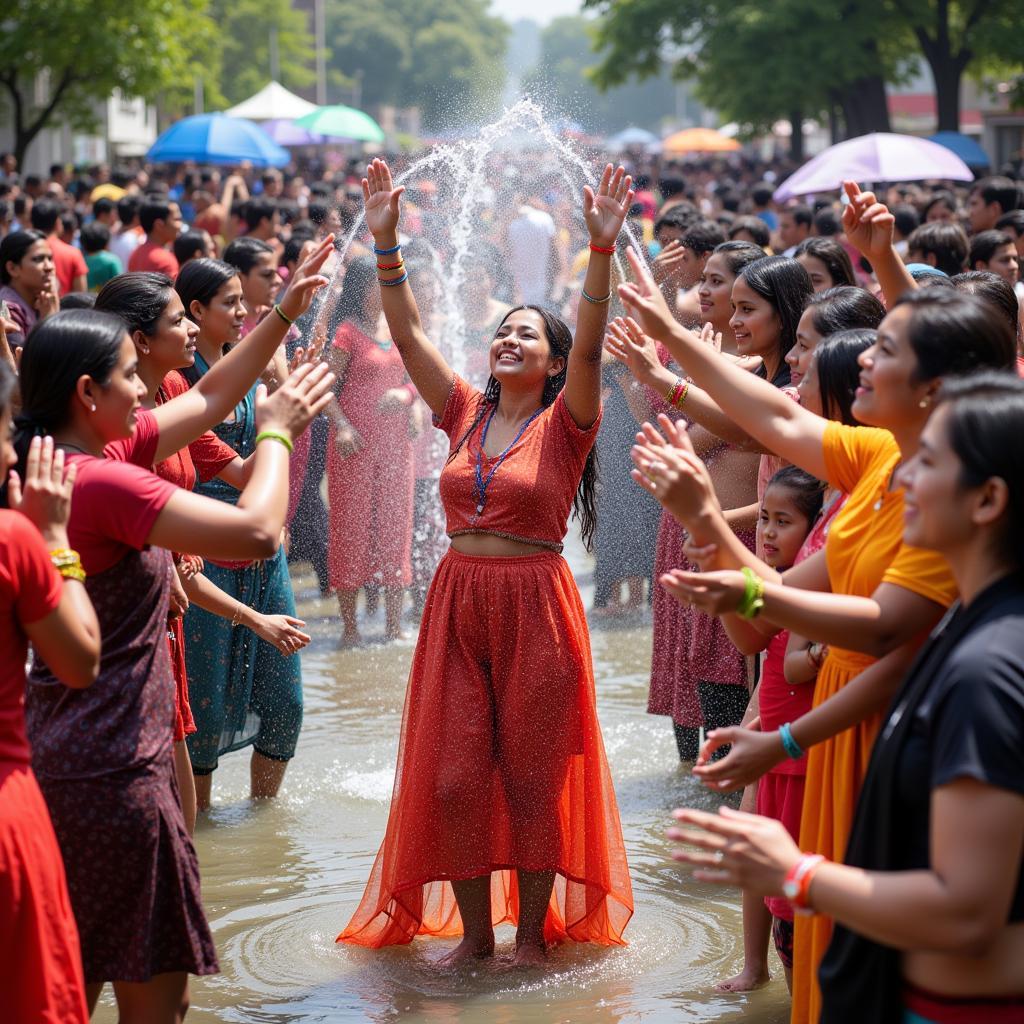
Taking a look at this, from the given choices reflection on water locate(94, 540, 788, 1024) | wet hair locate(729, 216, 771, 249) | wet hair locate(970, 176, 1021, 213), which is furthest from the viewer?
wet hair locate(970, 176, 1021, 213)

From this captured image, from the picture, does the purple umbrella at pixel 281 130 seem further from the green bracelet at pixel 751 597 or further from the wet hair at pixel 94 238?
the green bracelet at pixel 751 597

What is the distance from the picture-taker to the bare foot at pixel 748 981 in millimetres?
4590

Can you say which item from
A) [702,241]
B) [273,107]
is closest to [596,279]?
[702,241]

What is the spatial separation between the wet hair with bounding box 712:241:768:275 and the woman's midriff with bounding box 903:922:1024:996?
4038mm

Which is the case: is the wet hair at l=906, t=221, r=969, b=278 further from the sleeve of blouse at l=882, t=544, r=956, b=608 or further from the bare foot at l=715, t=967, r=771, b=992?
the sleeve of blouse at l=882, t=544, r=956, b=608

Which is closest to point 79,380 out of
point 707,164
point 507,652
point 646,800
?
point 507,652

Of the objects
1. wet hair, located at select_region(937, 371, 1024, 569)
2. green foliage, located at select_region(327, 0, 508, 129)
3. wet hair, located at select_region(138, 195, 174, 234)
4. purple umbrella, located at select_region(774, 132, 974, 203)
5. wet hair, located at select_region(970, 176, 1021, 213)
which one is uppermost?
green foliage, located at select_region(327, 0, 508, 129)

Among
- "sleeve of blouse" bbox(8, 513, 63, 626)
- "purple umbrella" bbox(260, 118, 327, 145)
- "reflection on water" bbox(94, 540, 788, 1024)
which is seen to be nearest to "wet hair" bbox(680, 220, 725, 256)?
"reflection on water" bbox(94, 540, 788, 1024)

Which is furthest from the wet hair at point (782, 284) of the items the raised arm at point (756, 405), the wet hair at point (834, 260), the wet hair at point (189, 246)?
the wet hair at point (189, 246)

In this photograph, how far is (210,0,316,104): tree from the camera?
70.9m

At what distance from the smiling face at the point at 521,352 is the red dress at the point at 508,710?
134 mm

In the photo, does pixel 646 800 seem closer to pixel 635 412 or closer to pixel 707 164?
pixel 635 412

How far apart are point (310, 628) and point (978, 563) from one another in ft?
24.7

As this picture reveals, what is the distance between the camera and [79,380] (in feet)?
11.4
